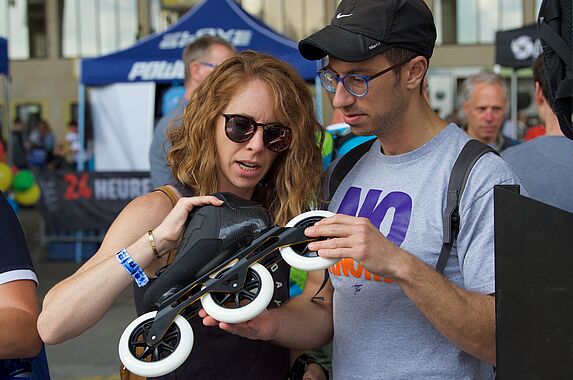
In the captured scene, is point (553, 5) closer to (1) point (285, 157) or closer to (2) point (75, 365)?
(1) point (285, 157)

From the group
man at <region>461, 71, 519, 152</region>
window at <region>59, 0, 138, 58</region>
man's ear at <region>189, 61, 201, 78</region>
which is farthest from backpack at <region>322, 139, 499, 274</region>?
window at <region>59, 0, 138, 58</region>

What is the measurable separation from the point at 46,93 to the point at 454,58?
1584 centimetres

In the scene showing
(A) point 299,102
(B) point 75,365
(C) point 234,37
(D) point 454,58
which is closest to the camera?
(A) point 299,102

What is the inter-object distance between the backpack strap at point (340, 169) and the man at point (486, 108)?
3.15 meters

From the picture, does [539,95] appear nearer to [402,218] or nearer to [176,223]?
[402,218]

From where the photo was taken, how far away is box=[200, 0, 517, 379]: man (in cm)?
178

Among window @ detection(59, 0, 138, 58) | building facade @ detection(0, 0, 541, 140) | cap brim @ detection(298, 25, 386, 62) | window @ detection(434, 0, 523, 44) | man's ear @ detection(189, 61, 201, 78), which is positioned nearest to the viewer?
cap brim @ detection(298, 25, 386, 62)

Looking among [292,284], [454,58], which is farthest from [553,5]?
[454,58]

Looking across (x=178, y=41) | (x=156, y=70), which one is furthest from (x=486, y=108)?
(x=156, y=70)

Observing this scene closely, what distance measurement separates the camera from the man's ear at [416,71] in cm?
200

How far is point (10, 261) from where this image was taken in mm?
2215

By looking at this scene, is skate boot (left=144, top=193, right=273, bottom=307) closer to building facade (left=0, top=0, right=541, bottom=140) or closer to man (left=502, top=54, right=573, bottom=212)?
man (left=502, top=54, right=573, bottom=212)

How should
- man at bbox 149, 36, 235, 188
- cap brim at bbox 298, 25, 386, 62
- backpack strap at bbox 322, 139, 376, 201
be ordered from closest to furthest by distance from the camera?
cap brim at bbox 298, 25, 386, 62 → backpack strap at bbox 322, 139, 376, 201 → man at bbox 149, 36, 235, 188

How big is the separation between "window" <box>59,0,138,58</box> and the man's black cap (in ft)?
101
